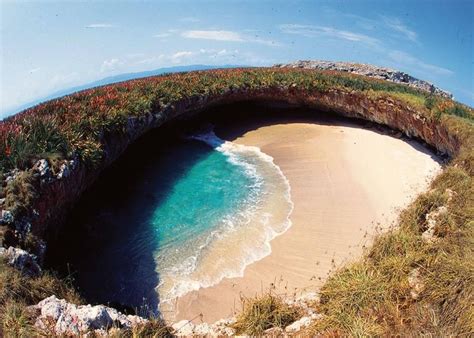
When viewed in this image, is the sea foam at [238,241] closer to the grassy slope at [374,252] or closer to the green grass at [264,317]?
the grassy slope at [374,252]

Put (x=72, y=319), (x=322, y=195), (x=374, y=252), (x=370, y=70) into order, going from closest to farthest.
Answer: (x=72, y=319) < (x=374, y=252) < (x=322, y=195) < (x=370, y=70)

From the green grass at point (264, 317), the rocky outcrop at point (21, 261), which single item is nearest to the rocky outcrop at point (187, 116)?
the rocky outcrop at point (21, 261)

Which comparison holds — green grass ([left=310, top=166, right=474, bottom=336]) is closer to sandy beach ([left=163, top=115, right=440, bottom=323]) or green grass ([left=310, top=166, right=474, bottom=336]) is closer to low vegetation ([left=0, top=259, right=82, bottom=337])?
sandy beach ([left=163, top=115, right=440, bottom=323])

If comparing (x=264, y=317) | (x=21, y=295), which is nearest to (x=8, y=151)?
(x=21, y=295)

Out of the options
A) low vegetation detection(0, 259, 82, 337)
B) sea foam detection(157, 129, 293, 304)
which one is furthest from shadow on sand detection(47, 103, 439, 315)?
sea foam detection(157, 129, 293, 304)

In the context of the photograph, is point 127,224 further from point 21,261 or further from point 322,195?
point 322,195
